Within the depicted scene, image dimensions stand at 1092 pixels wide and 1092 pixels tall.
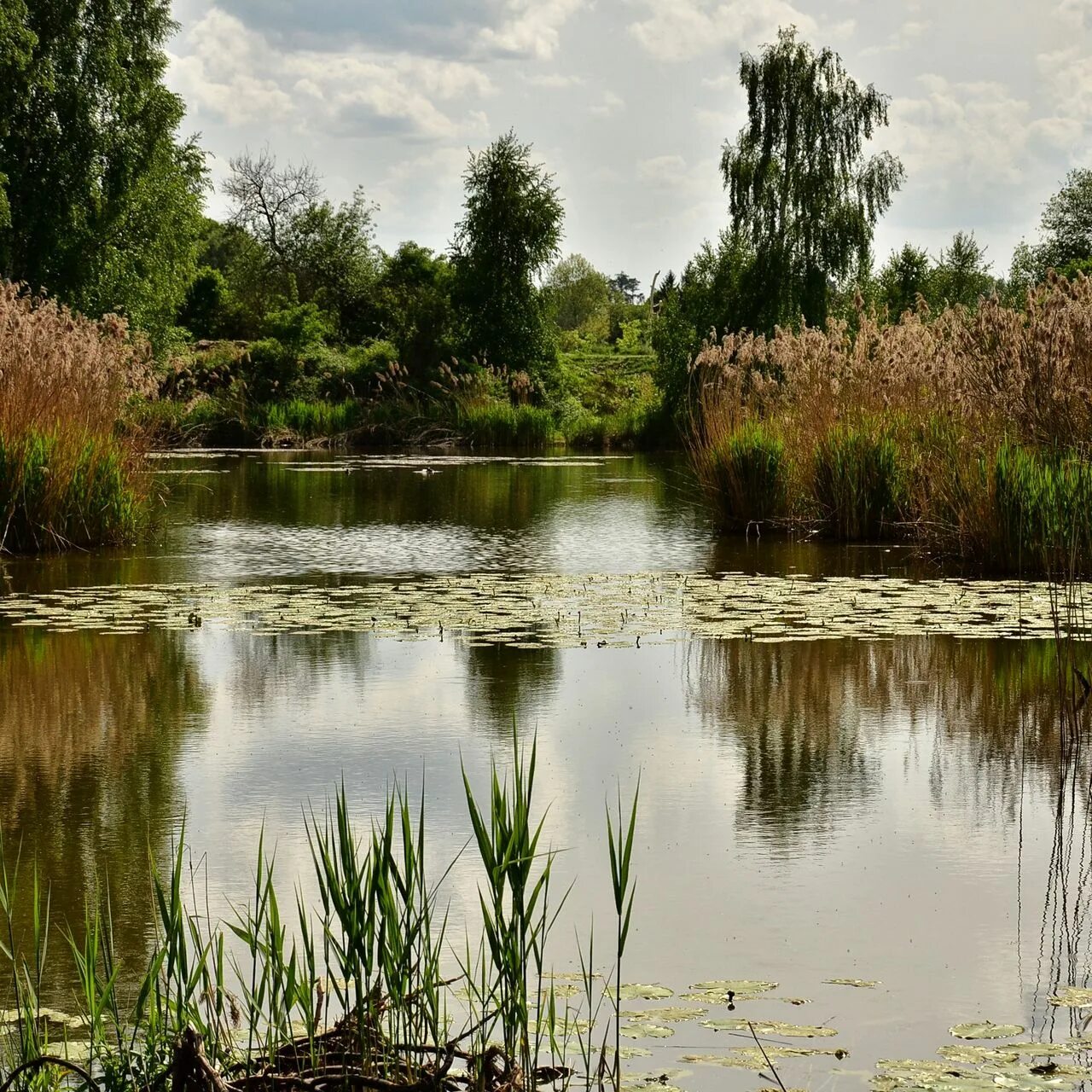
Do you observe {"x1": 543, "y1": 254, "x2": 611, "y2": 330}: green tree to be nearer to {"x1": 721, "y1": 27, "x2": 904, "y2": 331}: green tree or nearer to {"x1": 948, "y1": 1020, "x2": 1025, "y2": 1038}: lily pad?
{"x1": 721, "y1": 27, "x2": 904, "y2": 331}: green tree

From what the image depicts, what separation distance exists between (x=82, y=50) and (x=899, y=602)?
27843 mm

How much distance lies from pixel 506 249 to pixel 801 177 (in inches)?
376

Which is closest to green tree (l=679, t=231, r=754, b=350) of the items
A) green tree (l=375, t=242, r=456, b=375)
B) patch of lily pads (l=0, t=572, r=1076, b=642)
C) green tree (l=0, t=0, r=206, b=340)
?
green tree (l=375, t=242, r=456, b=375)

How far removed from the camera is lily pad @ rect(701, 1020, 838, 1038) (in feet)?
10.4

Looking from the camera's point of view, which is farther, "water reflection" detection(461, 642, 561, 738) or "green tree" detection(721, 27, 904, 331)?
"green tree" detection(721, 27, 904, 331)

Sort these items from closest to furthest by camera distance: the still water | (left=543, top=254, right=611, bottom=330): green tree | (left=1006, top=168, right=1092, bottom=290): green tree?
1. the still water
2. (left=1006, top=168, right=1092, bottom=290): green tree
3. (left=543, top=254, right=611, bottom=330): green tree

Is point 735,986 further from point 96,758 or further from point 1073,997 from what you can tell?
point 96,758

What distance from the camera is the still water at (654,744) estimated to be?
145 inches

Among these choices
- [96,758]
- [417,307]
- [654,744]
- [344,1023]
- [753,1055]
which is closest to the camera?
[344,1023]

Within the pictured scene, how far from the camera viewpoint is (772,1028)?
3207mm

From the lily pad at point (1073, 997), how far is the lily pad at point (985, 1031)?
179 mm

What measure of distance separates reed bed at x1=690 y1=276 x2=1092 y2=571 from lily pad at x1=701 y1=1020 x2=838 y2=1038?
4077 millimetres

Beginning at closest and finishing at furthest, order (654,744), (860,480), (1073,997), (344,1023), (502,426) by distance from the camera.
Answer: (344,1023)
(1073,997)
(654,744)
(860,480)
(502,426)

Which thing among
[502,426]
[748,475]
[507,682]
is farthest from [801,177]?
[507,682]
